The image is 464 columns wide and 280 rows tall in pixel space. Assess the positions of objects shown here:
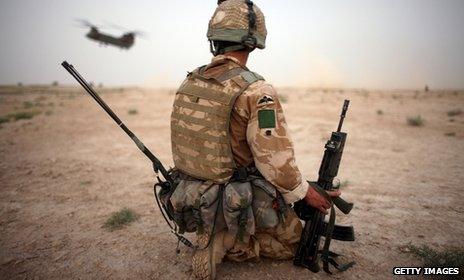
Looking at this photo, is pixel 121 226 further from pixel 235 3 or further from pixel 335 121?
pixel 335 121

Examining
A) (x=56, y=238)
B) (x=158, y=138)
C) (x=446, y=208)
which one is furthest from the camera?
(x=158, y=138)

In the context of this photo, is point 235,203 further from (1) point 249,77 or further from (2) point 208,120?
(1) point 249,77

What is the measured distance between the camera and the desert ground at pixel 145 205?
9.98ft

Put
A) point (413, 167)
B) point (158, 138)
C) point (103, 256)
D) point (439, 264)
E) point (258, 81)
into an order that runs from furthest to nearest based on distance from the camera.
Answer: point (158, 138)
point (413, 167)
point (103, 256)
point (439, 264)
point (258, 81)

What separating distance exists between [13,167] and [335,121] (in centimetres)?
1101

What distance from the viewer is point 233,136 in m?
2.51

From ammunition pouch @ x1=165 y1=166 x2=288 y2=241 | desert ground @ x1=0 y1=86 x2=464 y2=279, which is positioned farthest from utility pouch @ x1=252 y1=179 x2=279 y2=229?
desert ground @ x1=0 y1=86 x2=464 y2=279

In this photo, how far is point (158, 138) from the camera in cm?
979

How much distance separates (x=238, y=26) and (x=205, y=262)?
2053mm

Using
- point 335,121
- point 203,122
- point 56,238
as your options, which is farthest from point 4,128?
point 335,121

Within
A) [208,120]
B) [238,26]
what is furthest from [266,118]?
[238,26]

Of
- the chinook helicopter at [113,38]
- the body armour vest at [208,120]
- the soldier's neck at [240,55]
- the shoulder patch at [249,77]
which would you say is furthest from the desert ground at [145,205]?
the chinook helicopter at [113,38]

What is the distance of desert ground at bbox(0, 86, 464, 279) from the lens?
9.98ft

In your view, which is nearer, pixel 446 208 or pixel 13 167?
pixel 446 208
